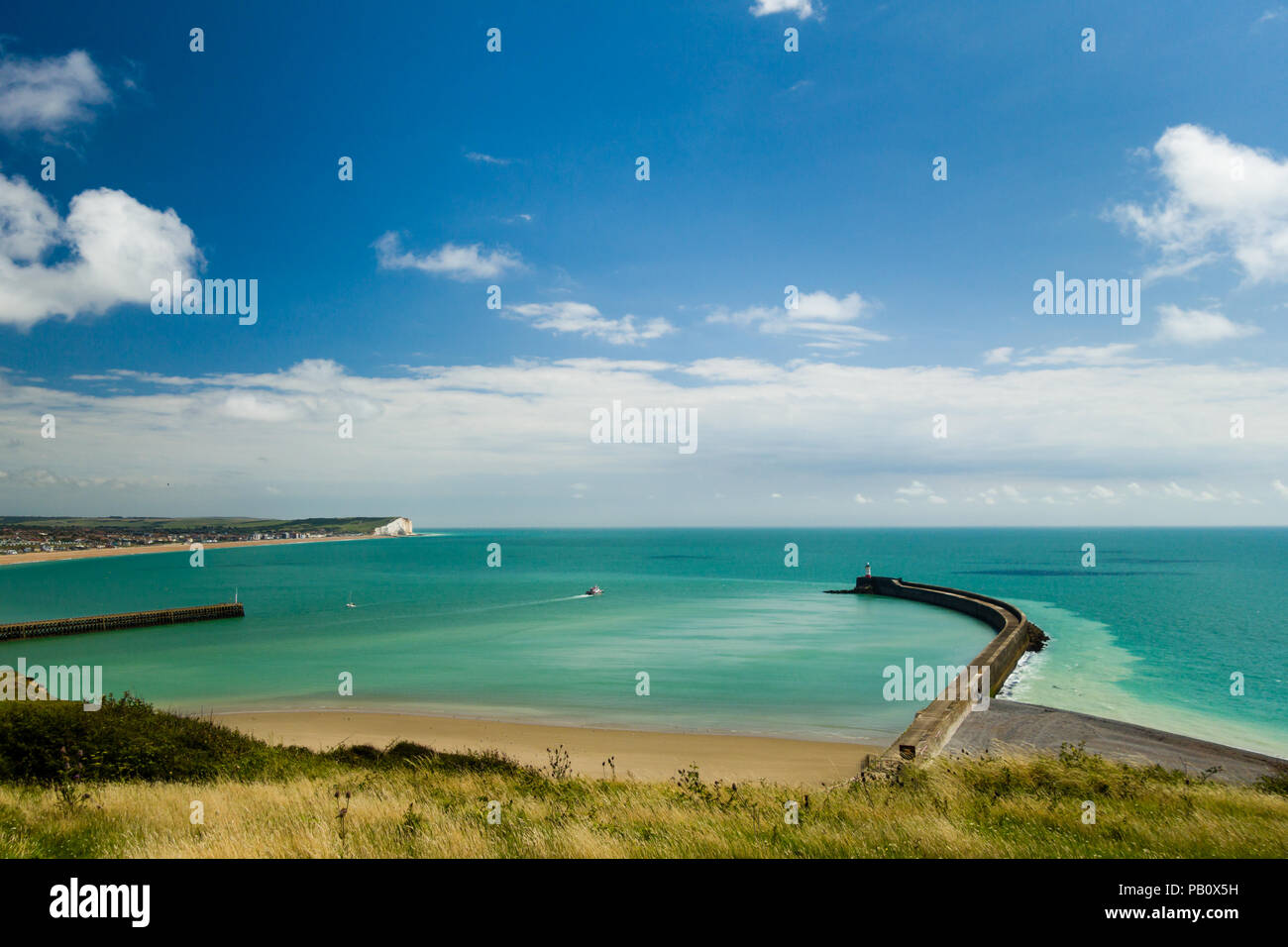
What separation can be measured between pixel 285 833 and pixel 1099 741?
20777 mm

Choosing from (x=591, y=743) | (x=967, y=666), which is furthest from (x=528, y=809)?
(x=967, y=666)

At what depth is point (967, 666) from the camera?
98.6 ft

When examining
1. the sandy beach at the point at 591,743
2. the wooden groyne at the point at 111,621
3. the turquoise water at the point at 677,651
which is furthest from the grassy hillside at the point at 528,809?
the wooden groyne at the point at 111,621

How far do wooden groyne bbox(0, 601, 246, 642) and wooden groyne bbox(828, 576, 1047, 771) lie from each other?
50607 mm

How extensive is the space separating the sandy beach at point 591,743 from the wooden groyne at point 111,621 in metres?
30.0

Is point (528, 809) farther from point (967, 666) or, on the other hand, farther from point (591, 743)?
point (967, 666)

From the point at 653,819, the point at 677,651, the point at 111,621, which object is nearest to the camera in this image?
the point at 653,819

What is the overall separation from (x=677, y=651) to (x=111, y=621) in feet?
129

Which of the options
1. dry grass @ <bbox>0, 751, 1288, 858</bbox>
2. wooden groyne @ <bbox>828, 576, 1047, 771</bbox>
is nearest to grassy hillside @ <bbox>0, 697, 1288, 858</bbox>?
dry grass @ <bbox>0, 751, 1288, 858</bbox>

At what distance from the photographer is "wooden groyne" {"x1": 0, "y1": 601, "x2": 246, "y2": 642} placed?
42.3 metres

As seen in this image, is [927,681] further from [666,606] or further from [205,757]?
[666,606]
